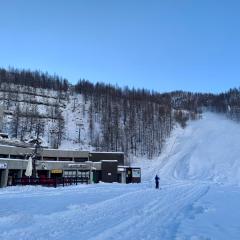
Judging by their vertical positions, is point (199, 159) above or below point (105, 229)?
above

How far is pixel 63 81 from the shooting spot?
178625mm

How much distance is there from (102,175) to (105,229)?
7408cm

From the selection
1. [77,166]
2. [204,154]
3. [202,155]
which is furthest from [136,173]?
[204,154]

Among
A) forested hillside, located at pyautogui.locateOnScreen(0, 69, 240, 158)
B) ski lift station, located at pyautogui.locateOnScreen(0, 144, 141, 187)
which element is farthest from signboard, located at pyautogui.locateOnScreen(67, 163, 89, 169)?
forested hillside, located at pyautogui.locateOnScreen(0, 69, 240, 158)

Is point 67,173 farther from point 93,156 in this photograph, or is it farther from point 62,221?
point 62,221

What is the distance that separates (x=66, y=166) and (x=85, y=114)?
64651mm

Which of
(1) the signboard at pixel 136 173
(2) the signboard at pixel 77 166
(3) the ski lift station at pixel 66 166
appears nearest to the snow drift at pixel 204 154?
(1) the signboard at pixel 136 173

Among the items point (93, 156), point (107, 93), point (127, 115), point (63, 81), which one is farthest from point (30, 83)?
point (93, 156)

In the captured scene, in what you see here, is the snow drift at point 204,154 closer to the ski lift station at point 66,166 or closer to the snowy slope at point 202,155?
the snowy slope at point 202,155

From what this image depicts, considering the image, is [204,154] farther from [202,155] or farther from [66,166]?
[66,166]

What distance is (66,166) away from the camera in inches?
3199

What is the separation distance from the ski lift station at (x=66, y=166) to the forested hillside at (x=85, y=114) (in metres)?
23.6

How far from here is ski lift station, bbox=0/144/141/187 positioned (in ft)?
224

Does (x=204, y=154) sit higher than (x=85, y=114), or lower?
lower
